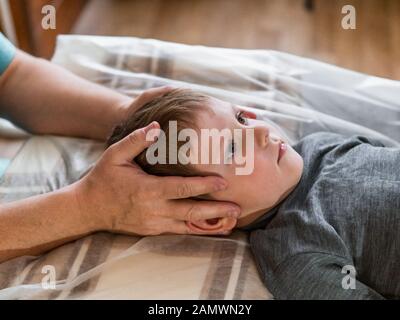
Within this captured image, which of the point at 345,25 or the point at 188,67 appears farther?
the point at 345,25

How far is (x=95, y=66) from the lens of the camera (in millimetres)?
1460

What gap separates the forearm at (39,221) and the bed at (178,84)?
0.03m

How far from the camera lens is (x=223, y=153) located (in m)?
1.00

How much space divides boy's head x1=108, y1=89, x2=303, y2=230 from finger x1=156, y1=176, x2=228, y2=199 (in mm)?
46

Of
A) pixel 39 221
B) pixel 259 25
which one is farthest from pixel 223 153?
pixel 259 25

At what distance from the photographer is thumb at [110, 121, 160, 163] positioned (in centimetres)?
94

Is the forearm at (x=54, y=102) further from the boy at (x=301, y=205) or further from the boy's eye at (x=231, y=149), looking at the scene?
the boy's eye at (x=231, y=149)

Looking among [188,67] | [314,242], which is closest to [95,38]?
[188,67]

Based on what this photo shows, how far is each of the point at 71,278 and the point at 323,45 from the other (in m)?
1.71

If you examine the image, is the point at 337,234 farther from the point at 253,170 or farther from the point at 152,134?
the point at 152,134

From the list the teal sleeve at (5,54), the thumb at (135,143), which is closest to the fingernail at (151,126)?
the thumb at (135,143)

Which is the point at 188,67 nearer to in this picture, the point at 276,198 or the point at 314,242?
the point at 276,198

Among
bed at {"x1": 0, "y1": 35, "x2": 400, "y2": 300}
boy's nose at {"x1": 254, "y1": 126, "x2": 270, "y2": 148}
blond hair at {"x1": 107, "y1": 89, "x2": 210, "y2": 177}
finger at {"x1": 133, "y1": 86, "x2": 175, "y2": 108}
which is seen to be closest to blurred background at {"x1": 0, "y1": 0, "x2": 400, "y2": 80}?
bed at {"x1": 0, "y1": 35, "x2": 400, "y2": 300}

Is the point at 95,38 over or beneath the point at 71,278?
over
